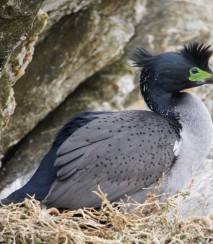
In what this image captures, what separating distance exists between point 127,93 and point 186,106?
2.37 meters

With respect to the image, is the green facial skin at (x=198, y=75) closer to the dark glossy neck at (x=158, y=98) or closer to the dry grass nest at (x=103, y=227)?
the dark glossy neck at (x=158, y=98)

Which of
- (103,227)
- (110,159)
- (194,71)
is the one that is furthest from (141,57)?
(103,227)

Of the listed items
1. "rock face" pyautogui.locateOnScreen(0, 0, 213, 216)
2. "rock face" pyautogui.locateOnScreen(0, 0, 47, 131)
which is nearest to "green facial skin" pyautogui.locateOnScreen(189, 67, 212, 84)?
"rock face" pyautogui.locateOnScreen(0, 0, 213, 216)

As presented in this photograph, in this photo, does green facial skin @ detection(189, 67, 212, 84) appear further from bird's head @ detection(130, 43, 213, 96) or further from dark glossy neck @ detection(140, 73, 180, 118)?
dark glossy neck @ detection(140, 73, 180, 118)

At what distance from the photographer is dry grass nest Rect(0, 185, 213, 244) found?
6625mm

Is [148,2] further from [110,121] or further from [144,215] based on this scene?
[144,215]

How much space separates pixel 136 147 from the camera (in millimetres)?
8242

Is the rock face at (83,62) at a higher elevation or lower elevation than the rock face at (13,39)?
lower

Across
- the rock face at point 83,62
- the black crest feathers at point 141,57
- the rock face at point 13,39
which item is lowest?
the rock face at point 83,62

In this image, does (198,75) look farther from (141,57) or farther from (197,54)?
(141,57)

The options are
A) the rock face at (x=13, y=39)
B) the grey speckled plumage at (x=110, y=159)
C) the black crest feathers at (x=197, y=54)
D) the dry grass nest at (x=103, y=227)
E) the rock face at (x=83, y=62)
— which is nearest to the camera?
the dry grass nest at (x=103, y=227)

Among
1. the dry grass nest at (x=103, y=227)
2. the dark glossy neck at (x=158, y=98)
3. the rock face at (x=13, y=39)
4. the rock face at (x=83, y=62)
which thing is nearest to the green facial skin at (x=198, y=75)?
the dark glossy neck at (x=158, y=98)

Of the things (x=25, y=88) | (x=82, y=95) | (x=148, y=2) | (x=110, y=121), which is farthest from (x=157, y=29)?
(x=110, y=121)

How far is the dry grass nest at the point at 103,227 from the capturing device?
21.7ft
